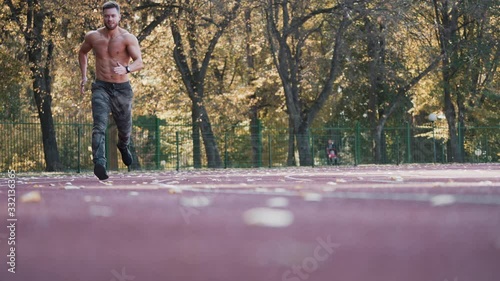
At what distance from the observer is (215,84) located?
A: 51250mm

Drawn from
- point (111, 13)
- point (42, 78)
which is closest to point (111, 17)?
point (111, 13)

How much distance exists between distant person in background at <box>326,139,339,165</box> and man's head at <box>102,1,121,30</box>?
2777 cm

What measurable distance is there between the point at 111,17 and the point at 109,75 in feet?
2.62

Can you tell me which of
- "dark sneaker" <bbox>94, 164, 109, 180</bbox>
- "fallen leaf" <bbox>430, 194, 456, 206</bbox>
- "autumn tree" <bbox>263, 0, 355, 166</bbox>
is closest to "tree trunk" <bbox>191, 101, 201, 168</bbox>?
"autumn tree" <bbox>263, 0, 355, 166</bbox>

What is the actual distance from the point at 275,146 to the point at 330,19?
286 inches

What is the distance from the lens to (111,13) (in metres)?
11.6

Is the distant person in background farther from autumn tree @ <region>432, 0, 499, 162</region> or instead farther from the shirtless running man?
the shirtless running man

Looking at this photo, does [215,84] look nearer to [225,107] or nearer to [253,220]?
[225,107]

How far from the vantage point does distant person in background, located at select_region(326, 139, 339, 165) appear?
1554 inches

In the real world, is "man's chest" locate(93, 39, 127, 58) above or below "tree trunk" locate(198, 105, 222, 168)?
above

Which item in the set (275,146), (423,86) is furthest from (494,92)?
(275,146)

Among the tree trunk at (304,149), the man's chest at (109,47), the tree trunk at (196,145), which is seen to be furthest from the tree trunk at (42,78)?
the man's chest at (109,47)

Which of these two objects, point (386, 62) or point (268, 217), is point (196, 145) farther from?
point (268, 217)

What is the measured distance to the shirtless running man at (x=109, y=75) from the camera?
11844mm
